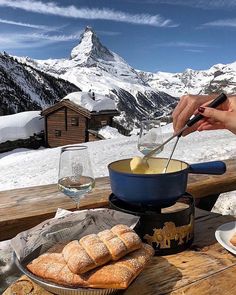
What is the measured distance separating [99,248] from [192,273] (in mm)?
Answer: 442

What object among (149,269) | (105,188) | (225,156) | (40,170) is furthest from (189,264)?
(40,170)

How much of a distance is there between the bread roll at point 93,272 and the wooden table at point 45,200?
83 cm

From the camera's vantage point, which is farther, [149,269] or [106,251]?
[149,269]

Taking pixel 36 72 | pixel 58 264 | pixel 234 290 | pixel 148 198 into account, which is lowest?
pixel 234 290

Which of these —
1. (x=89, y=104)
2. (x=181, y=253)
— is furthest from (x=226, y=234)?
(x=89, y=104)

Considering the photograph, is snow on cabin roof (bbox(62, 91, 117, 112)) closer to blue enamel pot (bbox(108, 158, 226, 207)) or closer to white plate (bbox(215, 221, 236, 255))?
white plate (bbox(215, 221, 236, 255))

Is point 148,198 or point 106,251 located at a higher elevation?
point 148,198

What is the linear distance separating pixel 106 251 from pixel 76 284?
0.15 meters

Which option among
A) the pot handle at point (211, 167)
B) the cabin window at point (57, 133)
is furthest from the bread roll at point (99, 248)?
the cabin window at point (57, 133)

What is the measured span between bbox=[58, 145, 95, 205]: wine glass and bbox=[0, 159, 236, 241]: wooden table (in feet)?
1.49

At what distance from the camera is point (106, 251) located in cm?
144

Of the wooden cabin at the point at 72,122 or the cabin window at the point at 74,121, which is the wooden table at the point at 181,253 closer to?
the wooden cabin at the point at 72,122

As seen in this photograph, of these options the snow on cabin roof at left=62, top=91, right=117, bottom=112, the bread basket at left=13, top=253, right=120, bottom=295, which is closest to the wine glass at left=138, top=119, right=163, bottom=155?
the bread basket at left=13, top=253, right=120, bottom=295

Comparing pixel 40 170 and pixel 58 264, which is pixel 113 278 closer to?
pixel 58 264
